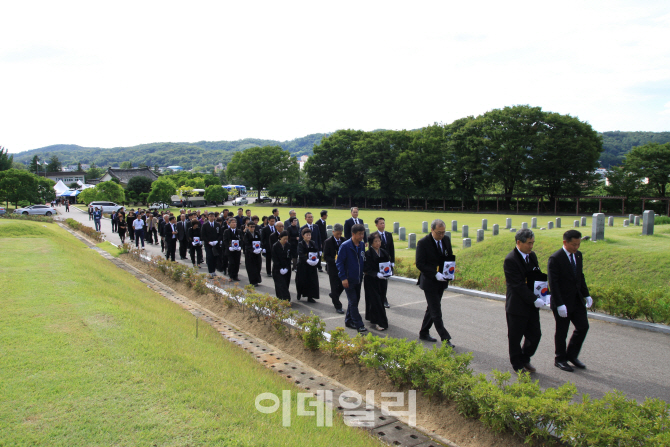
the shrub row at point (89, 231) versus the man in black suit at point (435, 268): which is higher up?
the man in black suit at point (435, 268)

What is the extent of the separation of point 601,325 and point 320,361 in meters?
5.11

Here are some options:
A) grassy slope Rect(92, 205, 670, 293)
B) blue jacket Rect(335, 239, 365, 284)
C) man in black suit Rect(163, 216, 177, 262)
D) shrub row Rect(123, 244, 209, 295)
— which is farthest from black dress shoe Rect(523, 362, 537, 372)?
man in black suit Rect(163, 216, 177, 262)

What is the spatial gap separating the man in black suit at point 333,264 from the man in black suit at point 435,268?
2.58 metres

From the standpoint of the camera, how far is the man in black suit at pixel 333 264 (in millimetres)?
8704

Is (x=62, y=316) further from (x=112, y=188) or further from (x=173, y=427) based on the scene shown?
(x=112, y=188)

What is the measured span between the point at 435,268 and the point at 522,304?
1.42 m

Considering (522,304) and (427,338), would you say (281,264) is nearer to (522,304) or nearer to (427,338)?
(427,338)

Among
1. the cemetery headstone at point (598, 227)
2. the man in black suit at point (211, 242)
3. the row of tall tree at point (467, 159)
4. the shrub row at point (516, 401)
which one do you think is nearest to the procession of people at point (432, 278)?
the shrub row at point (516, 401)

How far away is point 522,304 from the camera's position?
5.22m

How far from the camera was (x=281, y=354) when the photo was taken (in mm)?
6484

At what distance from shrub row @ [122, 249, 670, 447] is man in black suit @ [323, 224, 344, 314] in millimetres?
2757

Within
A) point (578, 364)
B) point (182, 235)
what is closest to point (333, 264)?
point (578, 364)

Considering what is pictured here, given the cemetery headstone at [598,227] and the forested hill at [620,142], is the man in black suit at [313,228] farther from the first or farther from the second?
the forested hill at [620,142]

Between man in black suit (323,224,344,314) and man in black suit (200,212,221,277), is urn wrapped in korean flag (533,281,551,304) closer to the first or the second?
man in black suit (323,224,344,314)
